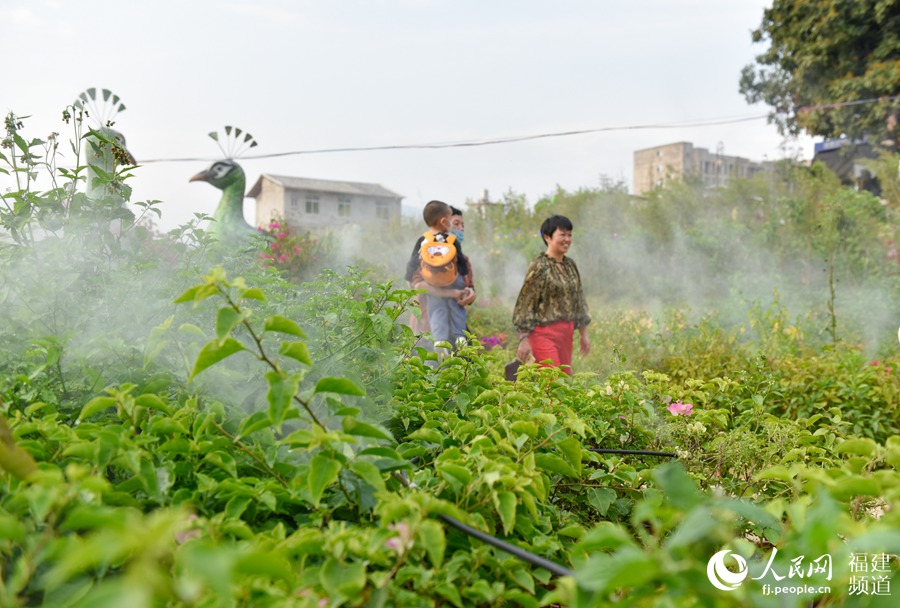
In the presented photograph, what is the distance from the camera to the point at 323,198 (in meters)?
39.5

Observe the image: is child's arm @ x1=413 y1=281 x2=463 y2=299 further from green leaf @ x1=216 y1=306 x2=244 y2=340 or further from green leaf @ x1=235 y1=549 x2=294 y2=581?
green leaf @ x1=235 y1=549 x2=294 y2=581

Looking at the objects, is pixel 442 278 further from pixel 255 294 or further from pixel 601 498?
pixel 255 294

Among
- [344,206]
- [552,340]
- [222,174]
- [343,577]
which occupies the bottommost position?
[552,340]

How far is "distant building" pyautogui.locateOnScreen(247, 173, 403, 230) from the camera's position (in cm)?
3878

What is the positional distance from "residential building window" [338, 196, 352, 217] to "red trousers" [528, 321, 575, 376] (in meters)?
36.4

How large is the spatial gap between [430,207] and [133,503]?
439cm

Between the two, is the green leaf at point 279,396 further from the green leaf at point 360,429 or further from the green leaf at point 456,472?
the green leaf at point 456,472

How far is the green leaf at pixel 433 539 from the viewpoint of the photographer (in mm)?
A: 1036

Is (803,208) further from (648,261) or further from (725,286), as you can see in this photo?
(648,261)

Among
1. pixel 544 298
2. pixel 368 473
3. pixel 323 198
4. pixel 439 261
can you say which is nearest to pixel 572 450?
pixel 368 473

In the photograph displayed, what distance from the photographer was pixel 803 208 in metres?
10.6

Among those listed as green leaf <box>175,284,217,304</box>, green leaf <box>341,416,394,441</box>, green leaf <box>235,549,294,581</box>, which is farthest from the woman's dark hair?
green leaf <box>235,549,294,581</box>

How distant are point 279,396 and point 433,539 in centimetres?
31

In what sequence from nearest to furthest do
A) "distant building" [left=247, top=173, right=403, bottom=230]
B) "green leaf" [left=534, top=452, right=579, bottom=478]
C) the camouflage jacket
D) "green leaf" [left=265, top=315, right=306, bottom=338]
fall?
"green leaf" [left=265, top=315, right=306, bottom=338]
"green leaf" [left=534, top=452, right=579, bottom=478]
the camouflage jacket
"distant building" [left=247, top=173, right=403, bottom=230]
